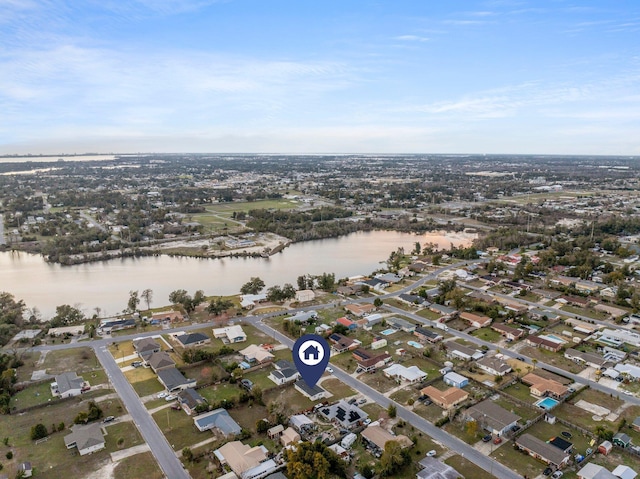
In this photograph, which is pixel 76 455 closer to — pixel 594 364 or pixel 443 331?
pixel 443 331

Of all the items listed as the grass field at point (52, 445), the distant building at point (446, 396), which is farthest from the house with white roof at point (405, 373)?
the grass field at point (52, 445)

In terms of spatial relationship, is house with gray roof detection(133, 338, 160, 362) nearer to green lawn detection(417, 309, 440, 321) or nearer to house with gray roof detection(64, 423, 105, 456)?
house with gray roof detection(64, 423, 105, 456)

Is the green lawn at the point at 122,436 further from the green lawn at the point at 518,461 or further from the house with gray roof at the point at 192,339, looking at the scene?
the green lawn at the point at 518,461

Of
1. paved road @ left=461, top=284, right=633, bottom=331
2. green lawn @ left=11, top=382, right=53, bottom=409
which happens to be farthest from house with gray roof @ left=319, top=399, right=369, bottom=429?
paved road @ left=461, top=284, right=633, bottom=331

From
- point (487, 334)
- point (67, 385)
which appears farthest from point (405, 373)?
point (67, 385)

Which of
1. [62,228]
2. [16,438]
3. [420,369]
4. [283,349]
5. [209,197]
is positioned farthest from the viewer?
[209,197]

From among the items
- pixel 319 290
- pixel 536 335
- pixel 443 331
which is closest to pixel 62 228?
pixel 319 290

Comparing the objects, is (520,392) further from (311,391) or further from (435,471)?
(311,391)
